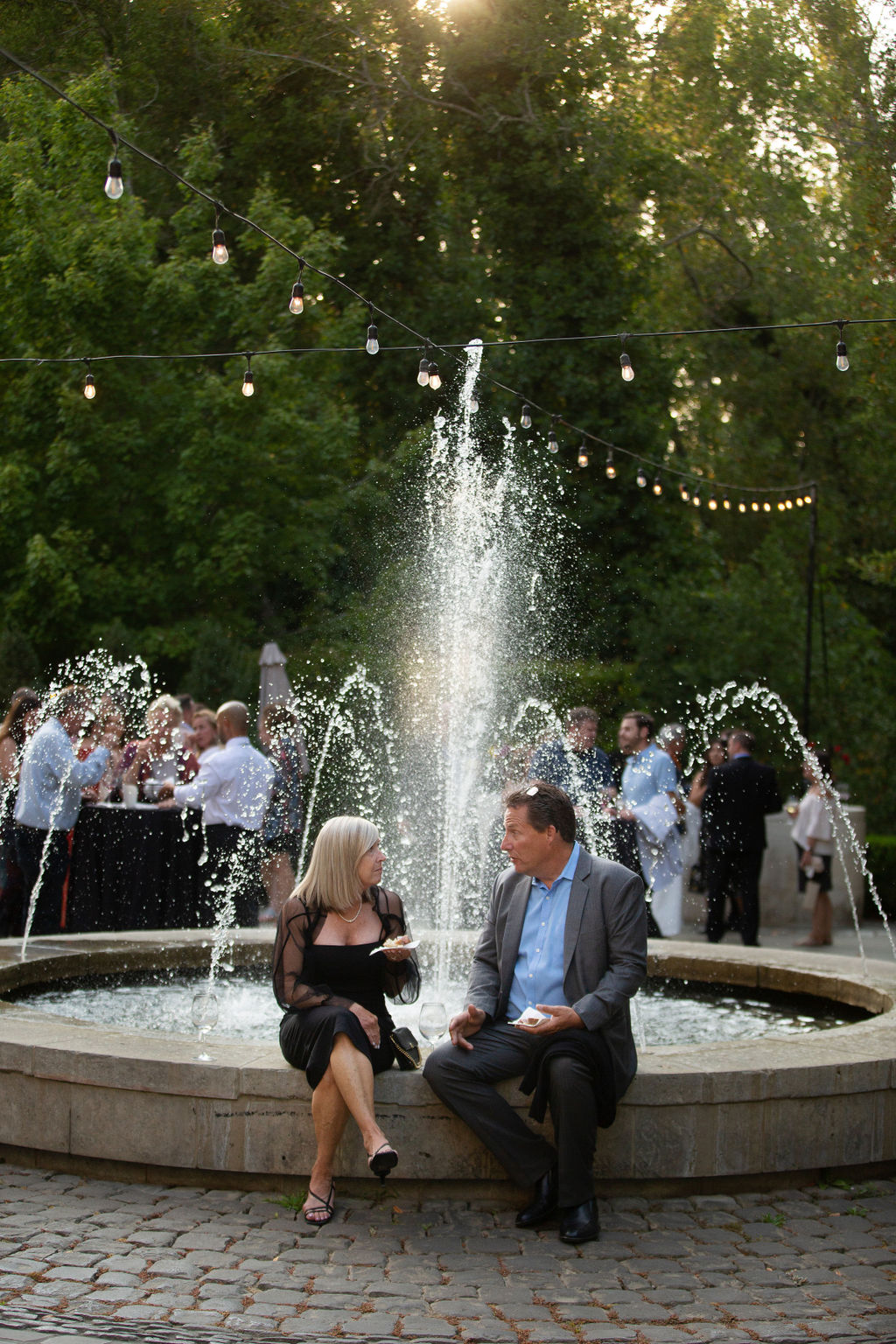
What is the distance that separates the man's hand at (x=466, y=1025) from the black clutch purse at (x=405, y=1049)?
0.62 feet

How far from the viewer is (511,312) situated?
23.0 meters

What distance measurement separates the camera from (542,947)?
5.46 m

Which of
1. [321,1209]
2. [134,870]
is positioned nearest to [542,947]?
[321,1209]

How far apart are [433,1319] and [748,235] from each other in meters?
27.7

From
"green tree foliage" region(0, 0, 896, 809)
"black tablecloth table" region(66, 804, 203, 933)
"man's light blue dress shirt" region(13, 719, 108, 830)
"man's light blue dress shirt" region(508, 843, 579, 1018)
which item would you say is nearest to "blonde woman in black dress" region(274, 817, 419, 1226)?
"man's light blue dress shirt" region(508, 843, 579, 1018)

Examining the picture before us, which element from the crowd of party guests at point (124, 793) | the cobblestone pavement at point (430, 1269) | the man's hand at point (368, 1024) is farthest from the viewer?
the crowd of party guests at point (124, 793)

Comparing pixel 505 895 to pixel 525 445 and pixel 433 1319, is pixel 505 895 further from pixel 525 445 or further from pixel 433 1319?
pixel 525 445

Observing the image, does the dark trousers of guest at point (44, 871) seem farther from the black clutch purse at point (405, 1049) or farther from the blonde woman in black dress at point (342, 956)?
the black clutch purse at point (405, 1049)

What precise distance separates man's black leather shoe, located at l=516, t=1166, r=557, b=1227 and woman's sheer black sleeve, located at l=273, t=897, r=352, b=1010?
35.1 inches

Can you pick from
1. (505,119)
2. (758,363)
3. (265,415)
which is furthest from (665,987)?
(758,363)

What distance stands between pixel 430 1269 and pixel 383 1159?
40 cm

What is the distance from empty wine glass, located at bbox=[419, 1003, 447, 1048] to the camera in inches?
235

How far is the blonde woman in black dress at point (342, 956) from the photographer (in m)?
5.26

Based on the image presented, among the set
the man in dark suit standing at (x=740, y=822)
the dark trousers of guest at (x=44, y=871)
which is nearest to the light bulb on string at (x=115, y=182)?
the dark trousers of guest at (x=44, y=871)
